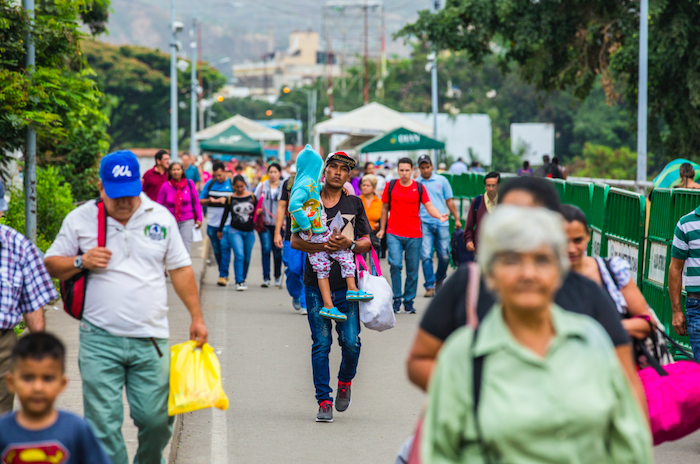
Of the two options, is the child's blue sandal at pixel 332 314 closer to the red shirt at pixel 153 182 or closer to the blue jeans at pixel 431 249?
the blue jeans at pixel 431 249

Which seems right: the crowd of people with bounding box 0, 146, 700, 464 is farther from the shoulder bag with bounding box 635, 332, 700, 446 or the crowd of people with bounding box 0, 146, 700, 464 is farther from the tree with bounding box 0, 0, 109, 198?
the tree with bounding box 0, 0, 109, 198

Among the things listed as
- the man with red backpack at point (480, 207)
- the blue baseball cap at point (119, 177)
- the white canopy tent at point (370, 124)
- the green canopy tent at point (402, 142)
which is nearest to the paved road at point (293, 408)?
the man with red backpack at point (480, 207)

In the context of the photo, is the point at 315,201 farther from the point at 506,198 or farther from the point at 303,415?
the point at 506,198

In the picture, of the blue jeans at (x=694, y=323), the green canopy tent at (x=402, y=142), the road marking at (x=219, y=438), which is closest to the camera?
the road marking at (x=219, y=438)

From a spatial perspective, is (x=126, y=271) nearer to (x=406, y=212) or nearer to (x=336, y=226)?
(x=336, y=226)

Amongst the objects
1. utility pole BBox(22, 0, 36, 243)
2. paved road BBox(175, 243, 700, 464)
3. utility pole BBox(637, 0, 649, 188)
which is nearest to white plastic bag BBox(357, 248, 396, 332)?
paved road BBox(175, 243, 700, 464)

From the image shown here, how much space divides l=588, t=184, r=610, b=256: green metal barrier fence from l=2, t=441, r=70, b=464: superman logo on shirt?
723cm

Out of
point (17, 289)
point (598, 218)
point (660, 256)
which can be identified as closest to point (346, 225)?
point (17, 289)

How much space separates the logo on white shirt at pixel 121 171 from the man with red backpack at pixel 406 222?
23.3 ft

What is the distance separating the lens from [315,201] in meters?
6.66

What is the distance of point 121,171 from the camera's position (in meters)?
4.28

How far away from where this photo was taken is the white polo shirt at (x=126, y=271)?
428 centimetres

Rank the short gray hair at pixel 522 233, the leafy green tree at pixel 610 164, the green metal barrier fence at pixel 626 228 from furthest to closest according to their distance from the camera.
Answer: the leafy green tree at pixel 610 164
the green metal barrier fence at pixel 626 228
the short gray hair at pixel 522 233

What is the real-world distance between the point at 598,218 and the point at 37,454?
7.79 metres
